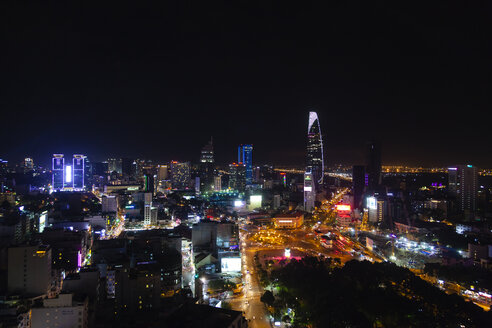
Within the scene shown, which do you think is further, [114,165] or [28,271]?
[114,165]

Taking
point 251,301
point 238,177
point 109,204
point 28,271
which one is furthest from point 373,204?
point 238,177

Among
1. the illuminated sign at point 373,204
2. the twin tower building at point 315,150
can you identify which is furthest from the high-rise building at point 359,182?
the illuminated sign at point 373,204

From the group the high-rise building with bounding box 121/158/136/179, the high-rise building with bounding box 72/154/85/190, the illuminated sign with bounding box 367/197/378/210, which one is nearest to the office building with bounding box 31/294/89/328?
the illuminated sign with bounding box 367/197/378/210

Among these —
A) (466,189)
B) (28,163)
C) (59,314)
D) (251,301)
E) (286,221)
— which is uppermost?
(28,163)

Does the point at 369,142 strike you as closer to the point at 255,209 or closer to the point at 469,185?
the point at 469,185

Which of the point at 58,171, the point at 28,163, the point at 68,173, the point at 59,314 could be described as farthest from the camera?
the point at 28,163

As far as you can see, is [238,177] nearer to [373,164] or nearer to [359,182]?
[359,182]

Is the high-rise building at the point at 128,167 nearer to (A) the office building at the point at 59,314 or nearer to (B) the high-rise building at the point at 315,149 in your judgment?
(B) the high-rise building at the point at 315,149
